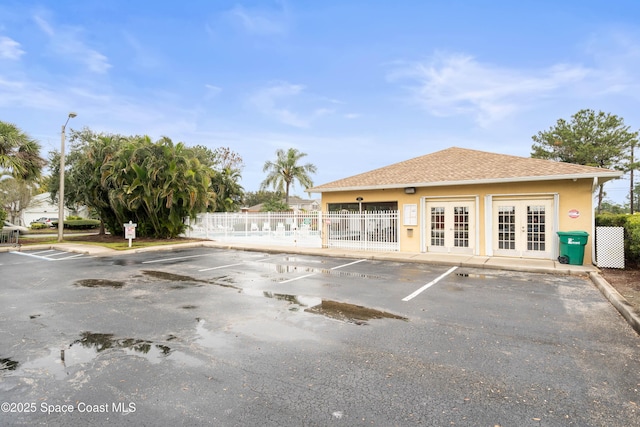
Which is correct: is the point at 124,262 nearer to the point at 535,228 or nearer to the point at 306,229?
the point at 306,229

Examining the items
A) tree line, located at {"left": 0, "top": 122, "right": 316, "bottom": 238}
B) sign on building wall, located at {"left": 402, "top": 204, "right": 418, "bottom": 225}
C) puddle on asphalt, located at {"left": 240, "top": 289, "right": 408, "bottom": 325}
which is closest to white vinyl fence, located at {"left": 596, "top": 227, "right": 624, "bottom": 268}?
sign on building wall, located at {"left": 402, "top": 204, "right": 418, "bottom": 225}

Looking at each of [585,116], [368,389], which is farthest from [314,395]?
[585,116]

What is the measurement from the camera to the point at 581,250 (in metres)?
10.9

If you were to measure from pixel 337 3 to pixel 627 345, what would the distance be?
15.0 metres

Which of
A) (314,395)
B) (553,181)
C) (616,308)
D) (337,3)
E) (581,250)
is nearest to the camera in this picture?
(314,395)

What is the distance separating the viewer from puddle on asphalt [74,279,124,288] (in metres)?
8.10

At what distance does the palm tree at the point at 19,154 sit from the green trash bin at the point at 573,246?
2602cm

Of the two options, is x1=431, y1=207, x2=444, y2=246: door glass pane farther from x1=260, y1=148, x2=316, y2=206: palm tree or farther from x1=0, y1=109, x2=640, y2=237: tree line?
x1=260, y1=148, x2=316, y2=206: palm tree

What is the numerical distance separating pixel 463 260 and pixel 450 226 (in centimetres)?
249

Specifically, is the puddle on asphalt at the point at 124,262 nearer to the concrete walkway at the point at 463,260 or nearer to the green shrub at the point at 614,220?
the concrete walkway at the point at 463,260

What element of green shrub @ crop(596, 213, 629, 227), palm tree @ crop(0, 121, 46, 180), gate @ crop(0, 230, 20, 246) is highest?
palm tree @ crop(0, 121, 46, 180)

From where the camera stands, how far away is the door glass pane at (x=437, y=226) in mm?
14336

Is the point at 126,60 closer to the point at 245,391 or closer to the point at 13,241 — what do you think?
the point at 13,241

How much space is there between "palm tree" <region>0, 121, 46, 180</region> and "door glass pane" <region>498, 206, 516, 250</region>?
2446 centimetres
